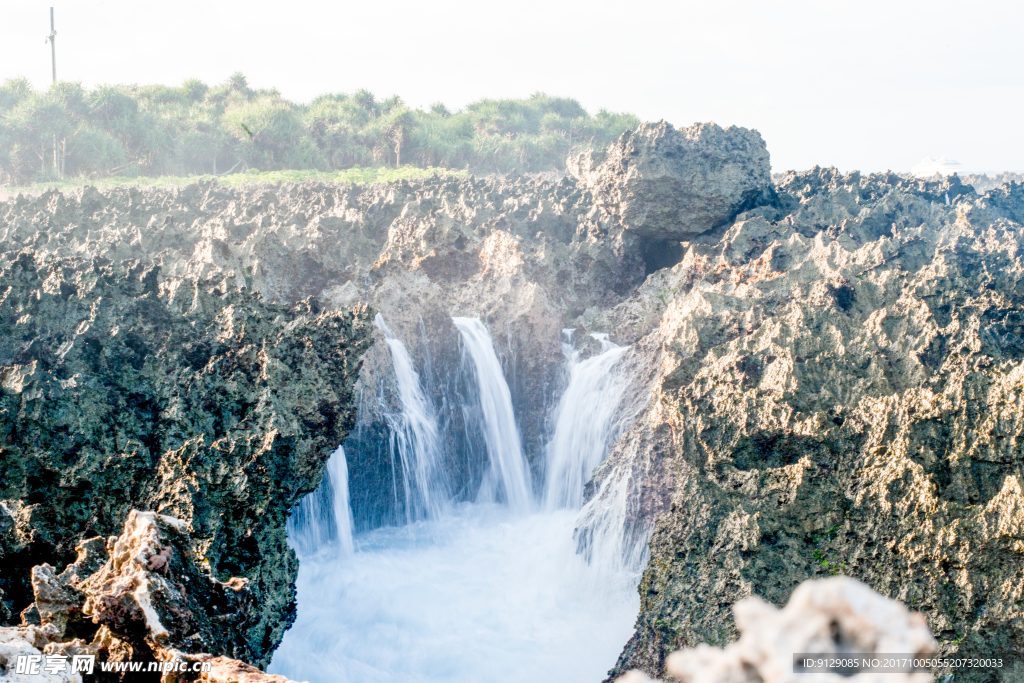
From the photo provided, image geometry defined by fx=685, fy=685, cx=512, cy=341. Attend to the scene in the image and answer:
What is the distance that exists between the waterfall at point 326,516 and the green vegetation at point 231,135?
1271 cm

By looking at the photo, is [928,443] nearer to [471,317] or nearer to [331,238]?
[471,317]

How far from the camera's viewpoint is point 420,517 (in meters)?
7.74

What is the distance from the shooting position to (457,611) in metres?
6.15

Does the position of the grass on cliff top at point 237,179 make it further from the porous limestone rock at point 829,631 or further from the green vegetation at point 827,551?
the porous limestone rock at point 829,631

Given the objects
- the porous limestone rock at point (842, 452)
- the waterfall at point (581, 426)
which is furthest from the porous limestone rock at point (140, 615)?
the waterfall at point (581, 426)

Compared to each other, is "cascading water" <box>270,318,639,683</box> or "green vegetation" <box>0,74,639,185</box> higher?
"green vegetation" <box>0,74,639,185</box>

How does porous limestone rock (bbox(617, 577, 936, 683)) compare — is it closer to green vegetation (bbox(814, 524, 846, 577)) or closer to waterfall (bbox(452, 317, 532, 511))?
green vegetation (bbox(814, 524, 846, 577))

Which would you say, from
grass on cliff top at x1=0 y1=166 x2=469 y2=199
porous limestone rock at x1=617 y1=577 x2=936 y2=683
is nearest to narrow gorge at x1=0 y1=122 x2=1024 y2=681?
porous limestone rock at x1=617 y1=577 x2=936 y2=683

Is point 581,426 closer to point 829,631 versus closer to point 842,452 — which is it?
point 842,452

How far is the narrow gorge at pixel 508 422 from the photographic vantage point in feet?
11.3

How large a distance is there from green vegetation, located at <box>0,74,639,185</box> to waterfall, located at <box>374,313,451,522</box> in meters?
11.8

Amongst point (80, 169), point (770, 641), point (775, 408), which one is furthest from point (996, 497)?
point (80, 169)

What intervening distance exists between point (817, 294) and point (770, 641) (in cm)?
521

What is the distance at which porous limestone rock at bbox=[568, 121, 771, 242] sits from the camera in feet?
29.9
